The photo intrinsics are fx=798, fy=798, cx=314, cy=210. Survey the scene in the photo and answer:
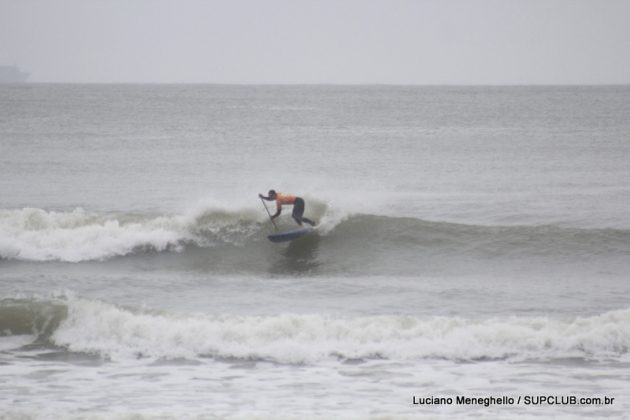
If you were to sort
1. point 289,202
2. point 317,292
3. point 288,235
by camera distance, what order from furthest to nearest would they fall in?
1. point 288,235
2. point 289,202
3. point 317,292

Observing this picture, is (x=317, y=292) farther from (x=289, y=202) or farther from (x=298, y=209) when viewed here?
(x=298, y=209)

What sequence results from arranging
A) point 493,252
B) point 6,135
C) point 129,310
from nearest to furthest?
point 129,310, point 493,252, point 6,135

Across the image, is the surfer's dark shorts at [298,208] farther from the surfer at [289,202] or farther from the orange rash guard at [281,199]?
the orange rash guard at [281,199]

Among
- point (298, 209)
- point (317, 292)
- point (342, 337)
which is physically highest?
point (298, 209)

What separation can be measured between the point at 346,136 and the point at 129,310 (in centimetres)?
3836

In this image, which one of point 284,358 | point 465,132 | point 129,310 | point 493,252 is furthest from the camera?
point 465,132

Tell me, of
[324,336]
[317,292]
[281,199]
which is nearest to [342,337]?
[324,336]

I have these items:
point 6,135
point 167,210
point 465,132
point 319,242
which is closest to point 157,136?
point 6,135

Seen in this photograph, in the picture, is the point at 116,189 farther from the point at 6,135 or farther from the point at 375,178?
the point at 6,135

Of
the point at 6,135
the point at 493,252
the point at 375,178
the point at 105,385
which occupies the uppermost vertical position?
the point at 6,135

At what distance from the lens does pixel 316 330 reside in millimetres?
12688

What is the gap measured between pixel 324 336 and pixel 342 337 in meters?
0.28

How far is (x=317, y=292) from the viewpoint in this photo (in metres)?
15.6

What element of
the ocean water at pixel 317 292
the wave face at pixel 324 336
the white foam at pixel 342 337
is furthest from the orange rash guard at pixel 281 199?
the white foam at pixel 342 337
